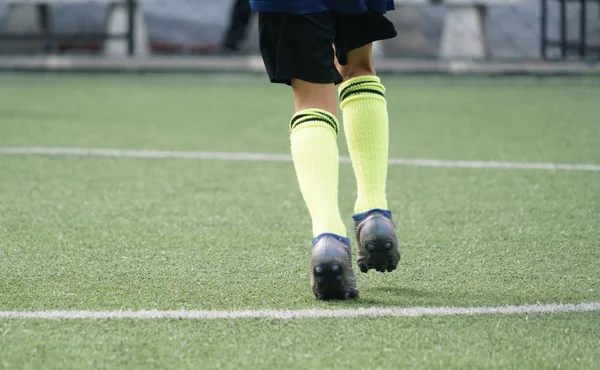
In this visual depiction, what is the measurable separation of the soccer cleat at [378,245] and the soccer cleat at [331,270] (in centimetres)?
9

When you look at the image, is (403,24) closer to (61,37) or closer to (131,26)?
(131,26)

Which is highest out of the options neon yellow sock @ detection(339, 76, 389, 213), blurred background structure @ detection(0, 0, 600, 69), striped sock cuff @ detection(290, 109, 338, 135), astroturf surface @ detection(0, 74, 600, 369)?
striped sock cuff @ detection(290, 109, 338, 135)

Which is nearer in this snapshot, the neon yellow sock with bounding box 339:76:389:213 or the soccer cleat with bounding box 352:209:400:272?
the soccer cleat with bounding box 352:209:400:272

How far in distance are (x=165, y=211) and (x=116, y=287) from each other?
1.27 metres

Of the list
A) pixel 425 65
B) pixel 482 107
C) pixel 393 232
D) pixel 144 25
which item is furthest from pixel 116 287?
pixel 144 25

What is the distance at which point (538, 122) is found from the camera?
739 cm

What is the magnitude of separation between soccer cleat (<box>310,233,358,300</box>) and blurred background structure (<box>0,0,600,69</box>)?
33.9 feet

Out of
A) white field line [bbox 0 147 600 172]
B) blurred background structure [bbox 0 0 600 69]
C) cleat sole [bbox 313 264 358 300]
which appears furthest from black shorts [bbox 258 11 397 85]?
blurred background structure [bbox 0 0 600 69]

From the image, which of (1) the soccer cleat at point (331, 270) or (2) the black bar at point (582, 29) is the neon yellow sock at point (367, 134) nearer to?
(1) the soccer cleat at point (331, 270)

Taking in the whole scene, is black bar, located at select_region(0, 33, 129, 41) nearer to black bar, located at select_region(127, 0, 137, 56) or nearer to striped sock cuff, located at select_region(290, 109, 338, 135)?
black bar, located at select_region(127, 0, 137, 56)

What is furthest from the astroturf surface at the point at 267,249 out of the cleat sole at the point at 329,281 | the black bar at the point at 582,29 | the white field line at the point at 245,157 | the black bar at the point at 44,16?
the black bar at the point at 44,16

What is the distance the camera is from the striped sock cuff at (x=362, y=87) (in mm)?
2967

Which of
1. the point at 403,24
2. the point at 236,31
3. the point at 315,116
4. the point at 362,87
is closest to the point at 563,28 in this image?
the point at 403,24

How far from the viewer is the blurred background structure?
42.5 ft
